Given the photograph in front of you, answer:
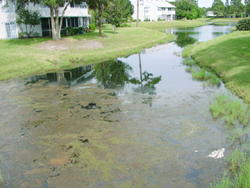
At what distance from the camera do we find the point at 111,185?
6102mm

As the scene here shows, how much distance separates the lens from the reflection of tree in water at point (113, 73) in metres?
15.4

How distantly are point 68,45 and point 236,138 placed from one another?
2205 cm

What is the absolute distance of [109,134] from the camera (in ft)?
28.2

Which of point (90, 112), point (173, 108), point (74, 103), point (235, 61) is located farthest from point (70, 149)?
point (235, 61)

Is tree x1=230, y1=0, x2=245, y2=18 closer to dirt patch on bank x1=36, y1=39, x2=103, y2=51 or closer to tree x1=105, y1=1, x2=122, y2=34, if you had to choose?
tree x1=105, y1=1, x2=122, y2=34

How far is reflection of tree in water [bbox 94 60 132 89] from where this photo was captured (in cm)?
1537

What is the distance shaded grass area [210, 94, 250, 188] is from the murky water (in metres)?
0.29

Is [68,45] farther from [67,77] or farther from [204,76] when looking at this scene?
[204,76]

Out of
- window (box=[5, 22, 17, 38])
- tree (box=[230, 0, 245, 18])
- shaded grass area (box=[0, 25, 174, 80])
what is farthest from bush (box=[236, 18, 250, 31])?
tree (box=[230, 0, 245, 18])

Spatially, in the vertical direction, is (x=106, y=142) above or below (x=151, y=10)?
below

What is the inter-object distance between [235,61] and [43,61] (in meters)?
14.5

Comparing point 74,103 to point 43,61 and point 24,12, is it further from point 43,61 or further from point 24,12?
point 24,12

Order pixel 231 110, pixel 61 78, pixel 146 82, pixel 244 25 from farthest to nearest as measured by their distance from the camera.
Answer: pixel 244 25
pixel 61 78
pixel 146 82
pixel 231 110

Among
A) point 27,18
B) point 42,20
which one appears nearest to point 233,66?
point 27,18
